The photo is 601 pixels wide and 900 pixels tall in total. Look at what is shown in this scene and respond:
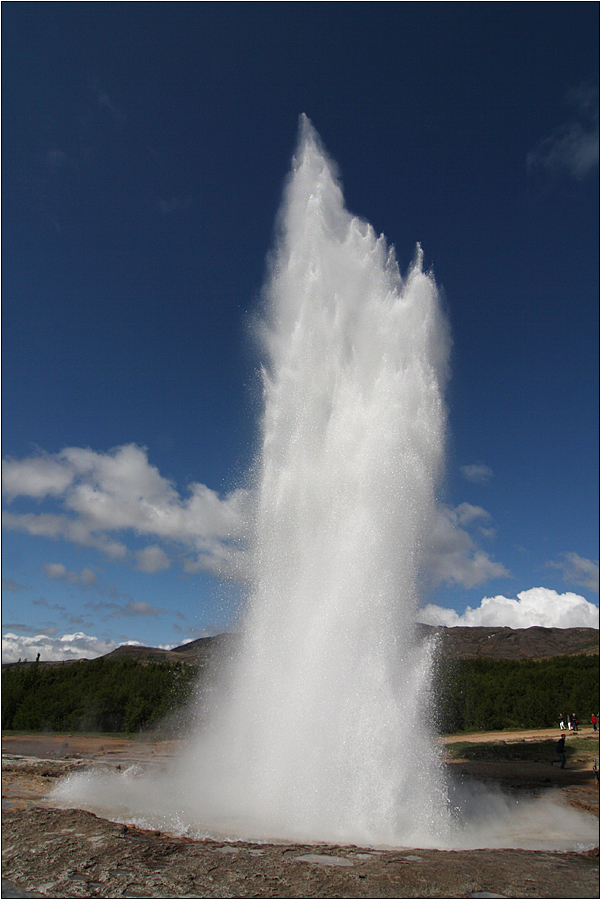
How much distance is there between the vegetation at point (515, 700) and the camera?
40031 millimetres

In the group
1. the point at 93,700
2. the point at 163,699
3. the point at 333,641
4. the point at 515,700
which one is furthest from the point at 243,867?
the point at 515,700

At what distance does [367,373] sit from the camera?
15953mm

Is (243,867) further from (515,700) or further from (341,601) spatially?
(515,700)

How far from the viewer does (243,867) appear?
7660 millimetres

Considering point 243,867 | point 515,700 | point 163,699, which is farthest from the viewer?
point 515,700

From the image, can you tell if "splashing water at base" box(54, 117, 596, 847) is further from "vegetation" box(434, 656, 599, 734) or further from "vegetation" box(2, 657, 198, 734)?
"vegetation" box(434, 656, 599, 734)

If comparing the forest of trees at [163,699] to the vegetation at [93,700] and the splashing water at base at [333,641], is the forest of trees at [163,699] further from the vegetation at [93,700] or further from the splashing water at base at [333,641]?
the splashing water at base at [333,641]

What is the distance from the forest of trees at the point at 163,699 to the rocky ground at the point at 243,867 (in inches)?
1014

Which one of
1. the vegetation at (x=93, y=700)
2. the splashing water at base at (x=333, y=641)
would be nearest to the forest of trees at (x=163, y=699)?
the vegetation at (x=93, y=700)

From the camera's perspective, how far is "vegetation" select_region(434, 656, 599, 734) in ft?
131

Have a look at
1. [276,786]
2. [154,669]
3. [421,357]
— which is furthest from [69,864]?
[154,669]

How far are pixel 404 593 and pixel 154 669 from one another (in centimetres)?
4754

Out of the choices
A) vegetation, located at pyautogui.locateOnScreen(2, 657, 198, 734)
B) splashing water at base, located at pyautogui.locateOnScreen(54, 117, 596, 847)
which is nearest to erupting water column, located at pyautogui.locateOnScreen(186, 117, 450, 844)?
splashing water at base, located at pyautogui.locateOnScreen(54, 117, 596, 847)

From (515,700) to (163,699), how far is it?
29.1 m
